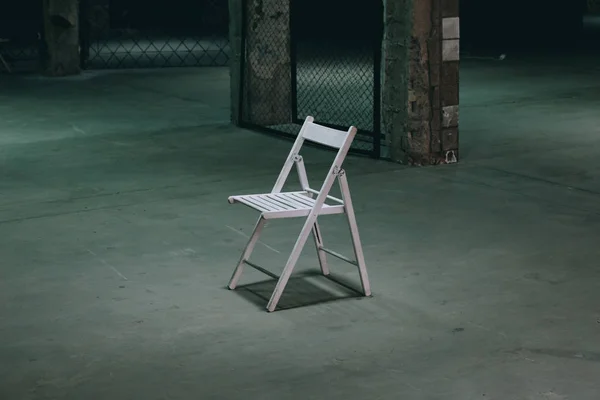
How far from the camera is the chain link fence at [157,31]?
20438 mm

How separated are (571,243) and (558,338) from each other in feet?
5.89

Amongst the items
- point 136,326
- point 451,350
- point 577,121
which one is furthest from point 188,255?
point 577,121

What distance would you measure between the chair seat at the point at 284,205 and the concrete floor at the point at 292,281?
1.55 ft

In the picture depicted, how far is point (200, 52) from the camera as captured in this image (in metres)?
21.5

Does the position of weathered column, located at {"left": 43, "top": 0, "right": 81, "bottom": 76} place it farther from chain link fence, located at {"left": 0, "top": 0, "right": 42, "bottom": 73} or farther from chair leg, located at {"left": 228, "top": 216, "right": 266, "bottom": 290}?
chair leg, located at {"left": 228, "top": 216, "right": 266, "bottom": 290}

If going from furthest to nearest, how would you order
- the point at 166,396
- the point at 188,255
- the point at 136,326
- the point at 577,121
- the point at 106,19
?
the point at 106,19
the point at 577,121
the point at 188,255
the point at 136,326
the point at 166,396

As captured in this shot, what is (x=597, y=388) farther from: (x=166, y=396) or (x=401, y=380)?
(x=166, y=396)

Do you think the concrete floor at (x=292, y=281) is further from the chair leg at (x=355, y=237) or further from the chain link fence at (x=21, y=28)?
the chain link fence at (x=21, y=28)

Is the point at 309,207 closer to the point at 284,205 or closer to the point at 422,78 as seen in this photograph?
the point at 284,205

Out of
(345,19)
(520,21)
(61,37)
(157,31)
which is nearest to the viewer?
(61,37)

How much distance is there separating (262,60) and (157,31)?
15.5 meters

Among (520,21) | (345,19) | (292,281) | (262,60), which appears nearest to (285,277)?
(292,281)

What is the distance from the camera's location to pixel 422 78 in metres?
9.12

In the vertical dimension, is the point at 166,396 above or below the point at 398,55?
below
